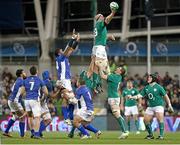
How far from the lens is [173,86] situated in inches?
1631

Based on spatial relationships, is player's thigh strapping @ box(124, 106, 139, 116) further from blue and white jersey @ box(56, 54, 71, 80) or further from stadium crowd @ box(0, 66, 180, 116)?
blue and white jersey @ box(56, 54, 71, 80)

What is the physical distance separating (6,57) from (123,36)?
27.2ft

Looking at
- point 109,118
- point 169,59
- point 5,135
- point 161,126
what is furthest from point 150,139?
point 169,59

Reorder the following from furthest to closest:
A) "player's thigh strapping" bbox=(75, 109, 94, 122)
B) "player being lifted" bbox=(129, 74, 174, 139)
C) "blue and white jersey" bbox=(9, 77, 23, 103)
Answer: "blue and white jersey" bbox=(9, 77, 23, 103)
"player being lifted" bbox=(129, 74, 174, 139)
"player's thigh strapping" bbox=(75, 109, 94, 122)

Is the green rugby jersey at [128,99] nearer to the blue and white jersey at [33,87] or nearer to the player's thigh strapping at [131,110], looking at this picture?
the player's thigh strapping at [131,110]

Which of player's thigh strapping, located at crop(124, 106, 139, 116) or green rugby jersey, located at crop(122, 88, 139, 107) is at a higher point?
green rugby jersey, located at crop(122, 88, 139, 107)

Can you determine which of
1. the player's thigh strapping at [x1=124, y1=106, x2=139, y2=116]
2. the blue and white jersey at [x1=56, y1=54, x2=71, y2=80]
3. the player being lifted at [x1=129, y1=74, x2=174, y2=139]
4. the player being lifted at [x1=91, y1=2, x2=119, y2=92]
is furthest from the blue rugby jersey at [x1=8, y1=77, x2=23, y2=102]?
the player's thigh strapping at [x1=124, y1=106, x2=139, y2=116]

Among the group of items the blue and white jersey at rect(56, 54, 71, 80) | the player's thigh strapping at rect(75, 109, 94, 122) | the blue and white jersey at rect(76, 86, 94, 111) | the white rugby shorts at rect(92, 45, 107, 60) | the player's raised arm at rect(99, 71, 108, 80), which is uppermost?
the white rugby shorts at rect(92, 45, 107, 60)

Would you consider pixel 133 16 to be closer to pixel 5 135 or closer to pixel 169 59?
pixel 169 59

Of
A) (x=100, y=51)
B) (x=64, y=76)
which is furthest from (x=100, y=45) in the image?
(x=64, y=76)

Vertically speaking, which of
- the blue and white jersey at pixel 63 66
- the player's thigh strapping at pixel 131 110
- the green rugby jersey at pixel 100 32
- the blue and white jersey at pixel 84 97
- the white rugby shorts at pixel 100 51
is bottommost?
the player's thigh strapping at pixel 131 110

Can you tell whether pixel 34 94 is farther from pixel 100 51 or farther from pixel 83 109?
pixel 100 51

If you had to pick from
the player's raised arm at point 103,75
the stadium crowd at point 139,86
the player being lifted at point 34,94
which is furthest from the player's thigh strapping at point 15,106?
the stadium crowd at point 139,86

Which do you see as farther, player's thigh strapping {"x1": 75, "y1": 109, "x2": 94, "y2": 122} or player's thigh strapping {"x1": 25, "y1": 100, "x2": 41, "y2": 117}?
player's thigh strapping {"x1": 25, "y1": 100, "x2": 41, "y2": 117}
